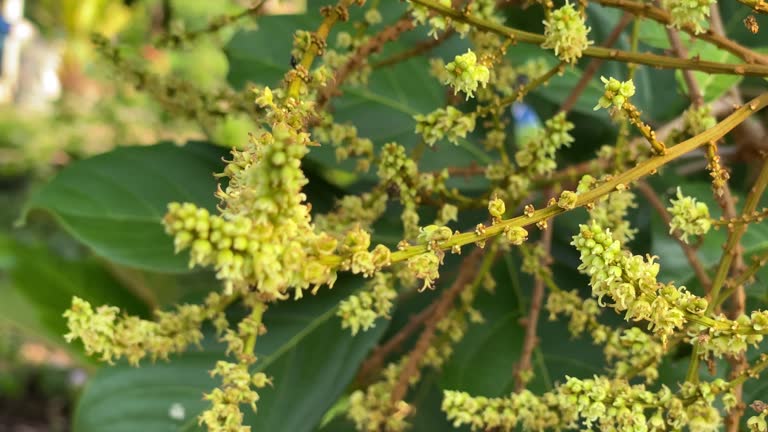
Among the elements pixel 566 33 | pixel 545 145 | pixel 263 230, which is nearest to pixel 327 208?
pixel 545 145

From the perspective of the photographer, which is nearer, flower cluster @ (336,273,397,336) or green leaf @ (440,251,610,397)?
flower cluster @ (336,273,397,336)

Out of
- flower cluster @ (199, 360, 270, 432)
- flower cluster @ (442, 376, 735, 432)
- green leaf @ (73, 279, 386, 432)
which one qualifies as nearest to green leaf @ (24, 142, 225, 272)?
green leaf @ (73, 279, 386, 432)

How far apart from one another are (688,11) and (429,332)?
1.04ft

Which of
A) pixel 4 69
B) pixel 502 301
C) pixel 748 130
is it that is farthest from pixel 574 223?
pixel 4 69

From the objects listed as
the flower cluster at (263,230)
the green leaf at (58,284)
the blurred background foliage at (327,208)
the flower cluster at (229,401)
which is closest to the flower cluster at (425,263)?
the flower cluster at (263,230)

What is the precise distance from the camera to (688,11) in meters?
0.47

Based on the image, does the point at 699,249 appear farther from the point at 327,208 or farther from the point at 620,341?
the point at 327,208

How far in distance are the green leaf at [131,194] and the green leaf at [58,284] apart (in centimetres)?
50

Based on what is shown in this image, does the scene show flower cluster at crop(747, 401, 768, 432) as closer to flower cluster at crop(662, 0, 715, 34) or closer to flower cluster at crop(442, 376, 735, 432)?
flower cluster at crop(442, 376, 735, 432)

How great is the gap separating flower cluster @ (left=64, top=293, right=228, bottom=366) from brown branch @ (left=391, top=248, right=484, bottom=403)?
16cm

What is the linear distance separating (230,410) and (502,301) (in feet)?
Result: 1.57

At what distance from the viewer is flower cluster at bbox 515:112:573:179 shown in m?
0.57

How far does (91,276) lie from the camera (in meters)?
1.46

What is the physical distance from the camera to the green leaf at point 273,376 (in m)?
0.74
